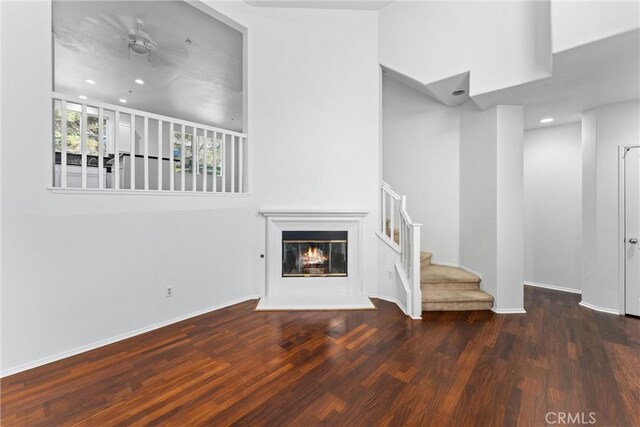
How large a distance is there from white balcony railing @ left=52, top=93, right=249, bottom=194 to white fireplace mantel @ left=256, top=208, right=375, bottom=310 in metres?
0.79

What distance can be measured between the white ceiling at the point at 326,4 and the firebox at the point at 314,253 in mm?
3246

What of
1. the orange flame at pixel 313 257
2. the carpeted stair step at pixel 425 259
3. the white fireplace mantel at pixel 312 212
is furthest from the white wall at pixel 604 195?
the orange flame at pixel 313 257

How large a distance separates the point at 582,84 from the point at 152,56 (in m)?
5.78

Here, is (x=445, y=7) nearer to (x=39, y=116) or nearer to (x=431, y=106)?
(x=431, y=106)

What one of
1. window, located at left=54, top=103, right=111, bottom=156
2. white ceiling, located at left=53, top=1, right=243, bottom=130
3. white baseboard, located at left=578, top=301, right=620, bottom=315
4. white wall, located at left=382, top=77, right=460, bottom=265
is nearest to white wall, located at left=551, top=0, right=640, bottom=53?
white wall, located at left=382, top=77, right=460, bottom=265

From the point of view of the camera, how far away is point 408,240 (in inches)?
134

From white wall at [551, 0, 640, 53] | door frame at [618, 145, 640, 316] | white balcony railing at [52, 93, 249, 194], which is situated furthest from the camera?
door frame at [618, 145, 640, 316]

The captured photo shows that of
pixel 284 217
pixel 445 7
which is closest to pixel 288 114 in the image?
pixel 284 217

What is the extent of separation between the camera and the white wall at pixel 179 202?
83.7 inches

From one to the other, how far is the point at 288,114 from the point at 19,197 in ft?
9.52

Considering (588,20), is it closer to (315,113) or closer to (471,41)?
(471,41)

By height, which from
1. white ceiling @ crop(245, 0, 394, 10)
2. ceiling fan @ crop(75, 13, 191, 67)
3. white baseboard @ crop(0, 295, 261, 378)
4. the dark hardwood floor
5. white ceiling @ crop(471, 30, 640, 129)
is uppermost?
white ceiling @ crop(245, 0, 394, 10)

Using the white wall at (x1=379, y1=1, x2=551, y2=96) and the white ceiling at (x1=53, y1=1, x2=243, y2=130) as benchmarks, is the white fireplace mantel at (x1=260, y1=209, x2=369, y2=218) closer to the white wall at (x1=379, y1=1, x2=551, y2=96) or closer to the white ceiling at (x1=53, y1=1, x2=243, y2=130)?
the white wall at (x1=379, y1=1, x2=551, y2=96)

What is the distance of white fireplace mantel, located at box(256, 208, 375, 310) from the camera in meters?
3.71
